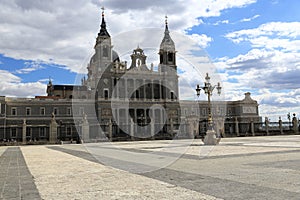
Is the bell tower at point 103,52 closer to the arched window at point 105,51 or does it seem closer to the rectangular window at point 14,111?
the arched window at point 105,51

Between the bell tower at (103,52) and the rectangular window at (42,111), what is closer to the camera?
the rectangular window at (42,111)

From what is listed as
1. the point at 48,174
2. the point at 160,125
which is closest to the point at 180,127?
the point at 160,125

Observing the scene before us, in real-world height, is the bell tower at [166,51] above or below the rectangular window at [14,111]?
above

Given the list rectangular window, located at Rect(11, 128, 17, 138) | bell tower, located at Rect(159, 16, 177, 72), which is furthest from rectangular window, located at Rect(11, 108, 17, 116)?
bell tower, located at Rect(159, 16, 177, 72)

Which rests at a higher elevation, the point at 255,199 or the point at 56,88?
the point at 56,88

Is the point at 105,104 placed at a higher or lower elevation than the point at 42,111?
higher

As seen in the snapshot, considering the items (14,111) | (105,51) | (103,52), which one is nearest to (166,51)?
(103,52)

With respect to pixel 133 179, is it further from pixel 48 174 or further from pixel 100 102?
pixel 100 102

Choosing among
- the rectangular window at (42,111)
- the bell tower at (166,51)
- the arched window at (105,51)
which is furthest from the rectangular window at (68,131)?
the bell tower at (166,51)

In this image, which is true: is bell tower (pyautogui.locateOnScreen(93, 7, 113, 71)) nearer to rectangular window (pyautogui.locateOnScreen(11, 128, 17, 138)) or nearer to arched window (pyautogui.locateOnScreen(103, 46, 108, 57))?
arched window (pyautogui.locateOnScreen(103, 46, 108, 57))

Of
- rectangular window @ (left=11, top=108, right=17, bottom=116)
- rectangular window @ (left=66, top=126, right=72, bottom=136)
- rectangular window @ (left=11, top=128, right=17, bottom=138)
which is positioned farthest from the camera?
rectangular window @ (left=11, top=108, right=17, bottom=116)

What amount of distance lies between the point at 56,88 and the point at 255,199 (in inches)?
3358

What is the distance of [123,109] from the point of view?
69.2 metres

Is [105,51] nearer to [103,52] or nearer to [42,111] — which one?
[103,52]
